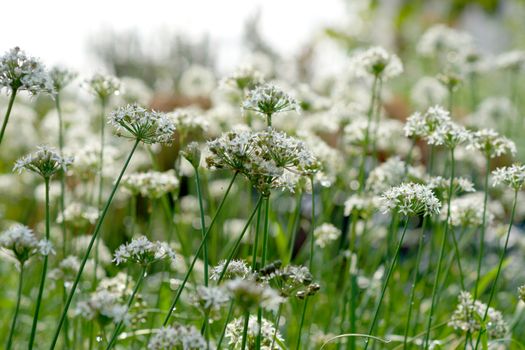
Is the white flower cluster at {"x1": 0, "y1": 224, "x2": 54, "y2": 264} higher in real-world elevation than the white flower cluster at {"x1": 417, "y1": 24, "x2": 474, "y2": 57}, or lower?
lower

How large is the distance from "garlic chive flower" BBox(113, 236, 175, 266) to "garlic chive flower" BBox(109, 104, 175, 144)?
0.34m

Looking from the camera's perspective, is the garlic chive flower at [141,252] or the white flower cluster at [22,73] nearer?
the garlic chive flower at [141,252]

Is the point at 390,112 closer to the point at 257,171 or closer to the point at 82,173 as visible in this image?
the point at 82,173

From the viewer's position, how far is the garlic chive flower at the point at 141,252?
2.08 m

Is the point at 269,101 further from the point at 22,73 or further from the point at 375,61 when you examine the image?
the point at 375,61

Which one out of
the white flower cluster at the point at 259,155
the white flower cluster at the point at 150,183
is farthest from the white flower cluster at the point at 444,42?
the white flower cluster at the point at 259,155

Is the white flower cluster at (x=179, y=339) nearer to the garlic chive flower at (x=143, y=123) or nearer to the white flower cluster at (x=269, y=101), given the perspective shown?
the garlic chive flower at (x=143, y=123)

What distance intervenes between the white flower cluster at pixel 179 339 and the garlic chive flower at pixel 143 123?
0.71 meters

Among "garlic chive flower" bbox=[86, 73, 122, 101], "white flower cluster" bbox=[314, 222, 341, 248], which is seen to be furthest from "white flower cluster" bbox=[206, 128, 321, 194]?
"white flower cluster" bbox=[314, 222, 341, 248]

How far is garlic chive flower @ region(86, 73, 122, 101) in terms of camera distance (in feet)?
11.0

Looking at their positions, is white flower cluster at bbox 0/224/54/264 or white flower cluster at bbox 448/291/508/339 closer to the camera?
white flower cluster at bbox 0/224/54/264

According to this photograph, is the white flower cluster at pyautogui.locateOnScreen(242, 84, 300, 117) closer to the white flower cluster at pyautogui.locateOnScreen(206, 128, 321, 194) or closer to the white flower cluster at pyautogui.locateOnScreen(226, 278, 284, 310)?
the white flower cluster at pyautogui.locateOnScreen(206, 128, 321, 194)

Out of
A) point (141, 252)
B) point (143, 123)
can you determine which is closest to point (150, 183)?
point (143, 123)

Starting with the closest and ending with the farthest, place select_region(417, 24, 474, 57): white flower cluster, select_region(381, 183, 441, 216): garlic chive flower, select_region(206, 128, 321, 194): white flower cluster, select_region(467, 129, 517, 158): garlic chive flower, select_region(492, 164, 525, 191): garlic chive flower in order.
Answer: select_region(206, 128, 321, 194): white flower cluster < select_region(381, 183, 441, 216): garlic chive flower < select_region(492, 164, 525, 191): garlic chive flower < select_region(467, 129, 517, 158): garlic chive flower < select_region(417, 24, 474, 57): white flower cluster
